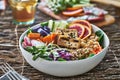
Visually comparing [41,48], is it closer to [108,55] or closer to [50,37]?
[50,37]

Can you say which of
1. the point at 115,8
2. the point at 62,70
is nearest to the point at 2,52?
the point at 62,70

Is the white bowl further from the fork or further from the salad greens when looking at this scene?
the salad greens

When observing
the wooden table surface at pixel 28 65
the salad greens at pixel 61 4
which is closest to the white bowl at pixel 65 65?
the wooden table surface at pixel 28 65

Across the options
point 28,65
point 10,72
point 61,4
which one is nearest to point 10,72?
point 10,72

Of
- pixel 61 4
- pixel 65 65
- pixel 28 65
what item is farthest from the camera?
pixel 61 4

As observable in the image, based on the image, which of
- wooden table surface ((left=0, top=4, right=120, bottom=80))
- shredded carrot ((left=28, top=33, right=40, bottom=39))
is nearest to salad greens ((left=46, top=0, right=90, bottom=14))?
wooden table surface ((left=0, top=4, right=120, bottom=80))

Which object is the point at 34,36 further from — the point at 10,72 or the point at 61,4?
the point at 61,4

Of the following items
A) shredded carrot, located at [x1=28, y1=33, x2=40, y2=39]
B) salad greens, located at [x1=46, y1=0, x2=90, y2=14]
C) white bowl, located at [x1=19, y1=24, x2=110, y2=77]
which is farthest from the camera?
salad greens, located at [x1=46, y1=0, x2=90, y2=14]
